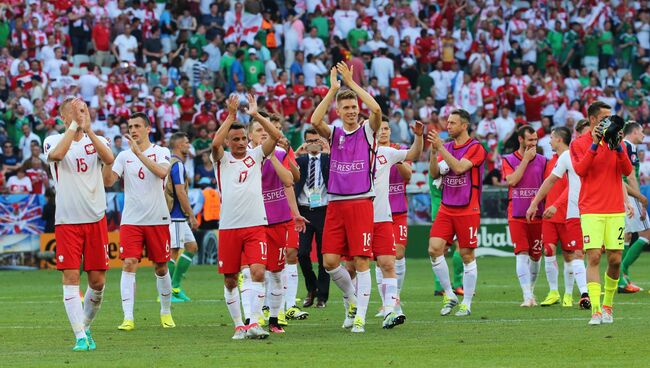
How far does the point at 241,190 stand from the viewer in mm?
14703

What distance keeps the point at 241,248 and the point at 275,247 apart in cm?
133

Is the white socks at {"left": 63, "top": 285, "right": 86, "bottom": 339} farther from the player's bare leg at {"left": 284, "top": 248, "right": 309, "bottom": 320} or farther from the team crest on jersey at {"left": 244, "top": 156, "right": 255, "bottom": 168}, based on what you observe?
the player's bare leg at {"left": 284, "top": 248, "right": 309, "bottom": 320}

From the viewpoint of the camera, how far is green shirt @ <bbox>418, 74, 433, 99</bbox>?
39719 millimetres

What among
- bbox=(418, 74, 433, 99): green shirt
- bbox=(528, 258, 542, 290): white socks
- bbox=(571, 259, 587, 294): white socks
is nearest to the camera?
bbox=(571, 259, 587, 294): white socks

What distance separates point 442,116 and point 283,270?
72.3 ft

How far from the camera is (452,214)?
1753 centimetres

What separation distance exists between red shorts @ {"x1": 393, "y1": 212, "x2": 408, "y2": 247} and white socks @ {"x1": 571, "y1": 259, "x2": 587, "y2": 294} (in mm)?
2582

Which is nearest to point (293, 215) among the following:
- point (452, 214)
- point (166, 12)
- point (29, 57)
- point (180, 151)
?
point (452, 214)

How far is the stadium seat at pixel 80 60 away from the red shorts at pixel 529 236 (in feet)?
66.0

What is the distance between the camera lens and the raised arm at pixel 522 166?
62.0 feet

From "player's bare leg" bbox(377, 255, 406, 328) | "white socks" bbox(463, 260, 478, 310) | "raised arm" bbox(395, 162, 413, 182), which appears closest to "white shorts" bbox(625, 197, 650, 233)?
"white socks" bbox(463, 260, 478, 310)

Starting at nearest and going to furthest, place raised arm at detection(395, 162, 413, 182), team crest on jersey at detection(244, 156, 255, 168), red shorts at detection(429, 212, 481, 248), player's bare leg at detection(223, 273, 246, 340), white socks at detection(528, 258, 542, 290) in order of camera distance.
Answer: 1. player's bare leg at detection(223, 273, 246, 340)
2. team crest on jersey at detection(244, 156, 255, 168)
3. raised arm at detection(395, 162, 413, 182)
4. red shorts at detection(429, 212, 481, 248)
5. white socks at detection(528, 258, 542, 290)

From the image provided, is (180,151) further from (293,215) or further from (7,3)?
(7,3)

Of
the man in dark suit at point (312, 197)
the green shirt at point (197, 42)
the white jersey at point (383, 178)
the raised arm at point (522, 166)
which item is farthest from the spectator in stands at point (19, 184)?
the white jersey at point (383, 178)
